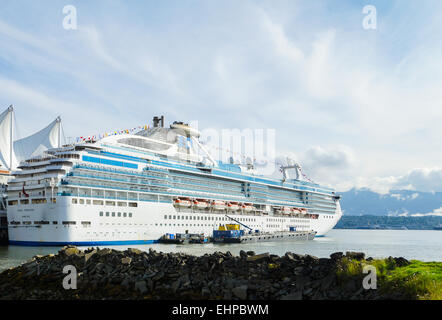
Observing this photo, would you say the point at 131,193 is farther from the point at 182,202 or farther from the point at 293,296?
the point at 293,296

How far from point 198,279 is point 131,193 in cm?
3829

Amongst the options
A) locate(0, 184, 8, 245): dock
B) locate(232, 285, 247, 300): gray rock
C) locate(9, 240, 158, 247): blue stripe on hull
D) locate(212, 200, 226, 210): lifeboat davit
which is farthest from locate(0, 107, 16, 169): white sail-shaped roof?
locate(232, 285, 247, 300): gray rock

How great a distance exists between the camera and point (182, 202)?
60469 mm

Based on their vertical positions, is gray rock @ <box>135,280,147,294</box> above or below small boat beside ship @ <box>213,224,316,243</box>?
above

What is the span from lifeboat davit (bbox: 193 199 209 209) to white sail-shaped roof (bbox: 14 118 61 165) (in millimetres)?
30978

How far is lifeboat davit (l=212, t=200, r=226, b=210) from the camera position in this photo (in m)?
67.6

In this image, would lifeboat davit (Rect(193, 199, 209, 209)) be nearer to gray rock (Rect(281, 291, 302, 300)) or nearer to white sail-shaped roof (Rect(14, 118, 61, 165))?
white sail-shaped roof (Rect(14, 118, 61, 165))

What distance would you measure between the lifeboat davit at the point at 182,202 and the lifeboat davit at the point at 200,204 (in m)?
1.30

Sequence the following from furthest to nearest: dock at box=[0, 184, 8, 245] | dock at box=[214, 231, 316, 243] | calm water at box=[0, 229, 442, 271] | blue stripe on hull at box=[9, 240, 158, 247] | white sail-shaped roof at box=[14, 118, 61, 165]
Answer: white sail-shaped roof at box=[14, 118, 61, 165], dock at box=[214, 231, 316, 243], dock at box=[0, 184, 8, 245], blue stripe on hull at box=[9, 240, 158, 247], calm water at box=[0, 229, 442, 271]

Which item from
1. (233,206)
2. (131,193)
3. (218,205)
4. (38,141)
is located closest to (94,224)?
(131,193)

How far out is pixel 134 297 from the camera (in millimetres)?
15914

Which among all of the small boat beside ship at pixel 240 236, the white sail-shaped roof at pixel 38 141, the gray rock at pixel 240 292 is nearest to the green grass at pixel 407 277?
the gray rock at pixel 240 292
